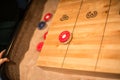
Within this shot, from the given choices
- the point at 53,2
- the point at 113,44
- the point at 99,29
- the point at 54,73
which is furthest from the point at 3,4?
the point at 113,44

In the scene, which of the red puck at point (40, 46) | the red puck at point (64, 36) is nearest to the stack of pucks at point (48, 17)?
the red puck at point (40, 46)

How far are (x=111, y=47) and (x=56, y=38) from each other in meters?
0.52

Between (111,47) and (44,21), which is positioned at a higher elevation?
(44,21)

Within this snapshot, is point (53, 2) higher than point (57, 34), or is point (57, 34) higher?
point (53, 2)

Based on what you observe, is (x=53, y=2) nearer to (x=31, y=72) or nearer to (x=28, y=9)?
(x=28, y=9)

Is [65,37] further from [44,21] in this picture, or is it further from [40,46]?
[44,21]

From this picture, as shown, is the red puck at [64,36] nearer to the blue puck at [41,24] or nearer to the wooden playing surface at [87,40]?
the wooden playing surface at [87,40]

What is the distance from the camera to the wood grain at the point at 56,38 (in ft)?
4.87

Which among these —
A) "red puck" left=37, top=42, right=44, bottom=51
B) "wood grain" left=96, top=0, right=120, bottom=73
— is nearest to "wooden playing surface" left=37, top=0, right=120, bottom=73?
"wood grain" left=96, top=0, right=120, bottom=73

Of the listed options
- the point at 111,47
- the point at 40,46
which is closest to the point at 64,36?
the point at 40,46

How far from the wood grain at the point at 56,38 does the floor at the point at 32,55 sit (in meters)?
0.08

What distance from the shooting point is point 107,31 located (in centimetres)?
133

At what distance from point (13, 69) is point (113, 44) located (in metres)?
0.99

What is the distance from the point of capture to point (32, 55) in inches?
69.3
